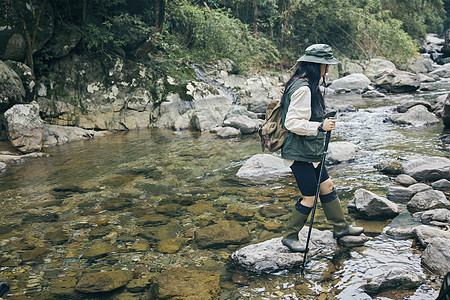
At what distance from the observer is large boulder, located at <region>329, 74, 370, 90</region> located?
65.7ft

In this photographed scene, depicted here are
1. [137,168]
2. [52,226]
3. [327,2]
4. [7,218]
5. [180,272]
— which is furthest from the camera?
[327,2]

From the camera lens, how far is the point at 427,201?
4.83 m

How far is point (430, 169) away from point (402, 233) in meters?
2.38

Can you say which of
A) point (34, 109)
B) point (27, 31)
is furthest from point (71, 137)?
point (27, 31)

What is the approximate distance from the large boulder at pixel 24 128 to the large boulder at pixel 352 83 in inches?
592

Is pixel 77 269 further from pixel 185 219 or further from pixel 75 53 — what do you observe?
pixel 75 53

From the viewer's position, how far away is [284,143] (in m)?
3.72

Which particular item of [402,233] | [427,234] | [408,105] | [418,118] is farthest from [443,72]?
[427,234]

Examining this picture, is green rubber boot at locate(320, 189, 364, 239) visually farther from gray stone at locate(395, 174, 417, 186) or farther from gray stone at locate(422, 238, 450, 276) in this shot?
gray stone at locate(395, 174, 417, 186)

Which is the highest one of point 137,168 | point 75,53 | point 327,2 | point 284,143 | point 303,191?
point 327,2

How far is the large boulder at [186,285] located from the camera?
129 inches

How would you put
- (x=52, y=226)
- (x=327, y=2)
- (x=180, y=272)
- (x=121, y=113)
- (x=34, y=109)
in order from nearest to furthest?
(x=180, y=272)
(x=52, y=226)
(x=34, y=109)
(x=121, y=113)
(x=327, y=2)

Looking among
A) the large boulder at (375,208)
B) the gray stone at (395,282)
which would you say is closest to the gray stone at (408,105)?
the large boulder at (375,208)

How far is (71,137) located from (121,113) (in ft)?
7.27
